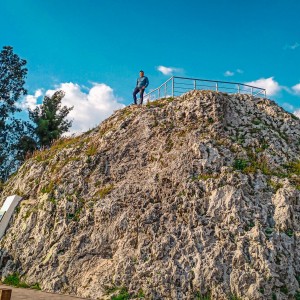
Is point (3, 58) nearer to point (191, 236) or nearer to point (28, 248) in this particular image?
point (28, 248)

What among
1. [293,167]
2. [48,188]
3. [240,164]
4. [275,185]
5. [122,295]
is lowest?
[122,295]

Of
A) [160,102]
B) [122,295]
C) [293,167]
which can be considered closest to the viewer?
[122,295]

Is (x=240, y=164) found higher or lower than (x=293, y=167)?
lower

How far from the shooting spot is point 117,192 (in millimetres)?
17688

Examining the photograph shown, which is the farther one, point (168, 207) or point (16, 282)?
point (168, 207)

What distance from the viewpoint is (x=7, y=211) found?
19.8 metres

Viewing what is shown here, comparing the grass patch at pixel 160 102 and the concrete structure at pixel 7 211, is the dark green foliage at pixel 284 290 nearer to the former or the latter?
the grass patch at pixel 160 102

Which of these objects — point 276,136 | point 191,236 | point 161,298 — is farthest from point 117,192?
point 276,136

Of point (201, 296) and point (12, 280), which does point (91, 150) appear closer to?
point (12, 280)

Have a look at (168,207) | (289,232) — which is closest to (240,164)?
(289,232)

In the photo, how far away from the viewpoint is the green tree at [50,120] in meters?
39.6

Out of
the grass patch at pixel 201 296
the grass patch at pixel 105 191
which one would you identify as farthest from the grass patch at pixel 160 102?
the grass patch at pixel 201 296

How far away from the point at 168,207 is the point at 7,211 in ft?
28.7

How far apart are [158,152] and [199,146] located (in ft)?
6.99
